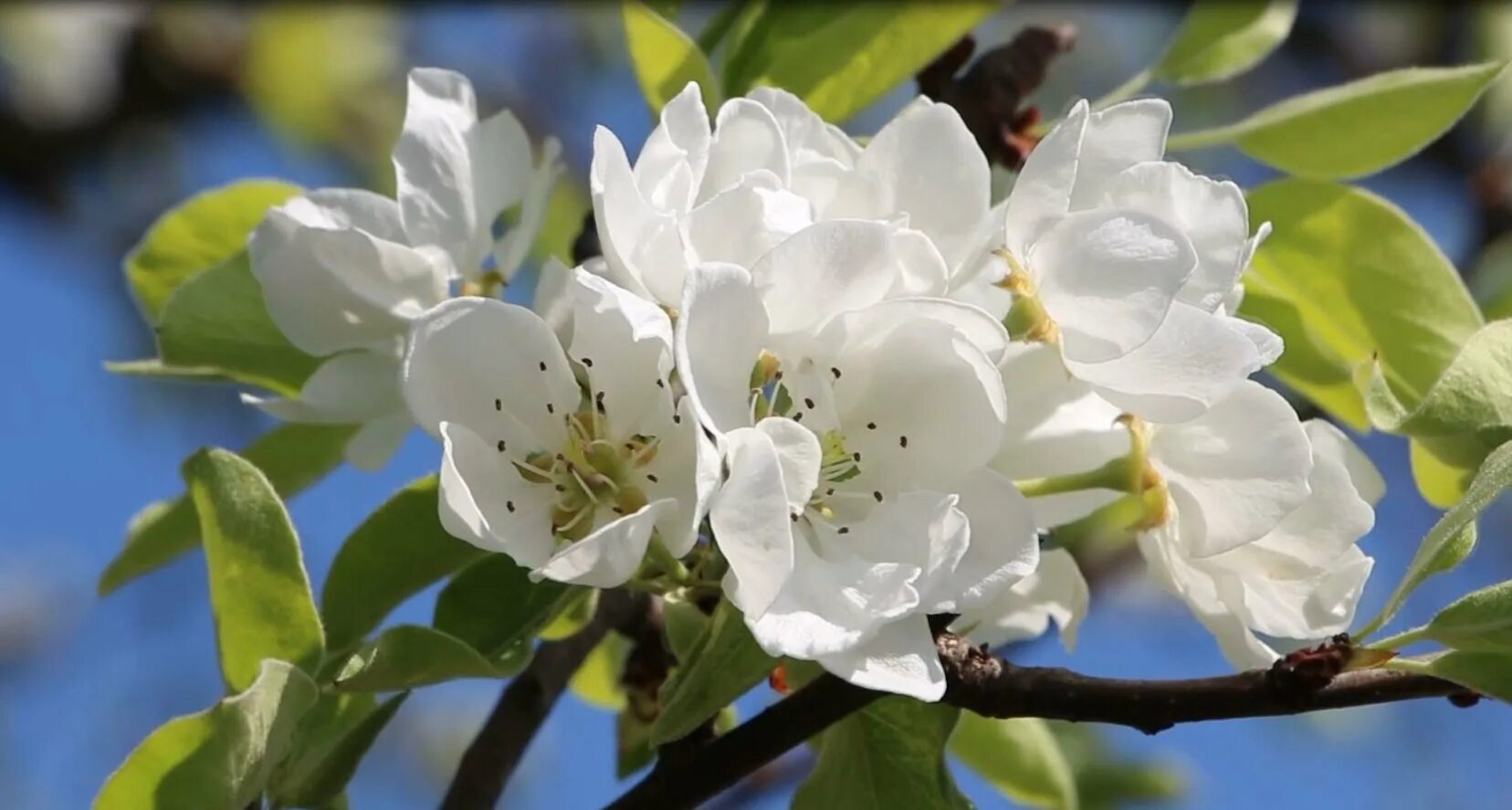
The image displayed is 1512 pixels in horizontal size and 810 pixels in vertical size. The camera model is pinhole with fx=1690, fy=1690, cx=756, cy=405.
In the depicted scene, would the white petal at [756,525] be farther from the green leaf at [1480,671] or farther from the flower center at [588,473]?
the green leaf at [1480,671]

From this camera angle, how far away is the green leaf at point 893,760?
92 cm

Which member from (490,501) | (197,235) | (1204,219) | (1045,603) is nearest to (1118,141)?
(1204,219)

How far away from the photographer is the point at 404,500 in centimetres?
98

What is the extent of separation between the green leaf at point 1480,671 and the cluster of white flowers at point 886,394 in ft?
0.34

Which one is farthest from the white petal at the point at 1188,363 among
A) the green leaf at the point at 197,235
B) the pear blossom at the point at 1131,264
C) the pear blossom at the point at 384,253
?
the green leaf at the point at 197,235

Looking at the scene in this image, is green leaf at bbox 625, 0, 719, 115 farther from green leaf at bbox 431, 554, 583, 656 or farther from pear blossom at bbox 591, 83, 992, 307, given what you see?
green leaf at bbox 431, 554, 583, 656

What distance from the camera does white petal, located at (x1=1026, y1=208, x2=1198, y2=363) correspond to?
86 centimetres

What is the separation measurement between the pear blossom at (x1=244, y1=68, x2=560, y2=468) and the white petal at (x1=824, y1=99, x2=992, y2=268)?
0.30 metres

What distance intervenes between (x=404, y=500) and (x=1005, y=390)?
35cm

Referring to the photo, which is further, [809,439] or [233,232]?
[233,232]

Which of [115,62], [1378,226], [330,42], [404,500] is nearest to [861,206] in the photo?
[404,500]

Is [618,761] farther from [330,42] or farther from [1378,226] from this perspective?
[330,42]

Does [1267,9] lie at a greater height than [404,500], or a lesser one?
greater

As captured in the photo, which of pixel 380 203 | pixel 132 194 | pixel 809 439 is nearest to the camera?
pixel 809 439
